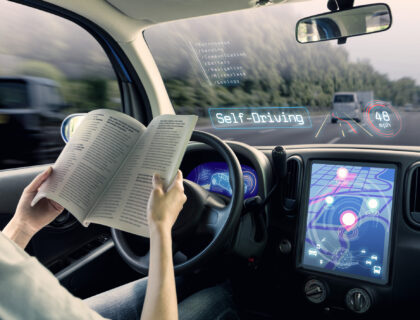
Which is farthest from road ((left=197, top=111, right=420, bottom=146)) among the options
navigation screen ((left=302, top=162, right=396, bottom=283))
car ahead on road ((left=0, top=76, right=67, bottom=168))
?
navigation screen ((left=302, top=162, right=396, bottom=283))

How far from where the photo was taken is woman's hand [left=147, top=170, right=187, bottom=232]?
3.27ft

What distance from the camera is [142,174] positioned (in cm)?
113

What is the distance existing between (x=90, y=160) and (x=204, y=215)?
0.76 metres

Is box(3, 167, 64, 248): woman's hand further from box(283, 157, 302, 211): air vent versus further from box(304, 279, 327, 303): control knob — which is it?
box(304, 279, 327, 303): control knob

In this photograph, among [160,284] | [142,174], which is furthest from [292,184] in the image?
[160,284]

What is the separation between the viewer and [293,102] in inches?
454

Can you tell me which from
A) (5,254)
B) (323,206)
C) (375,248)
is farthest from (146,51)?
(5,254)

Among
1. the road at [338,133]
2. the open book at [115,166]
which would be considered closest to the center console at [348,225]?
the open book at [115,166]

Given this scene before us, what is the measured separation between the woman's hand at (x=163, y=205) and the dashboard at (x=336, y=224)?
0.93 metres

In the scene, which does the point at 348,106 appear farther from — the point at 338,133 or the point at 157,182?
the point at 157,182

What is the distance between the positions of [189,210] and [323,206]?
808mm

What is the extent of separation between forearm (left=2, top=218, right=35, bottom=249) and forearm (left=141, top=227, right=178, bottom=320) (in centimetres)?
56

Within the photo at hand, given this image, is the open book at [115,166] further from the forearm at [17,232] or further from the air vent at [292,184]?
the air vent at [292,184]

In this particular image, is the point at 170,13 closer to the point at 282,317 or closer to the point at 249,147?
the point at 249,147
